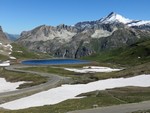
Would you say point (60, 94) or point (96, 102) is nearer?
point (96, 102)

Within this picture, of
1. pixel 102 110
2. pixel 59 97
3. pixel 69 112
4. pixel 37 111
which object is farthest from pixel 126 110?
pixel 59 97

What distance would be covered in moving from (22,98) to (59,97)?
37.2 ft

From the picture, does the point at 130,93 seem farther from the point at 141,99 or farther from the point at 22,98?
the point at 22,98

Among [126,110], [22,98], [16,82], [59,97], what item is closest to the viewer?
[126,110]

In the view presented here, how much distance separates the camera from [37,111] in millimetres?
56438

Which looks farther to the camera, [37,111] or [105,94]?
[105,94]

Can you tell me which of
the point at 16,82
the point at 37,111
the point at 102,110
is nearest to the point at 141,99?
the point at 102,110

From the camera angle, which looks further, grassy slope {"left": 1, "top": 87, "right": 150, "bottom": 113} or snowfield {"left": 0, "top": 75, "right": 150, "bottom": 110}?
Answer: snowfield {"left": 0, "top": 75, "right": 150, "bottom": 110}

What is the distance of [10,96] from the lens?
86.6 m

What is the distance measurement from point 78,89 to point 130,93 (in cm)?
2550

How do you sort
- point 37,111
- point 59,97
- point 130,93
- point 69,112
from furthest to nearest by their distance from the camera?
point 59,97 → point 130,93 → point 37,111 → point 69,112

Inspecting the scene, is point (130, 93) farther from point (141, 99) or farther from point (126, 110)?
point (126, 110)

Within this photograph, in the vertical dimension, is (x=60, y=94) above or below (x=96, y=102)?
below

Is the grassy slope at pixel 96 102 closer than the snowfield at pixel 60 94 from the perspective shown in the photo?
Yes
